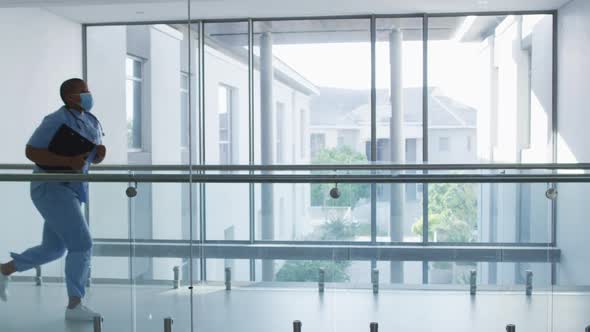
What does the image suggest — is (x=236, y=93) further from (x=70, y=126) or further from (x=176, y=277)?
(x=176, y=277)

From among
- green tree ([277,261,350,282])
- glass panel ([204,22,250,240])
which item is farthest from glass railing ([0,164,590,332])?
glass panel ([204,22,250,240])

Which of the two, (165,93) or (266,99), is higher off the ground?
(165,93)

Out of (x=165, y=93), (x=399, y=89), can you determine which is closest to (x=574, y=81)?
(x=399, y=89)

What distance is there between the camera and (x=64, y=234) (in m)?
3.26

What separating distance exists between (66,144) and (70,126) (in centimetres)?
8

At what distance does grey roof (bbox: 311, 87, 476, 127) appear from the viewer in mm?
8531

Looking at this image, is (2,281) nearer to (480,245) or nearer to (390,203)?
(390,203)

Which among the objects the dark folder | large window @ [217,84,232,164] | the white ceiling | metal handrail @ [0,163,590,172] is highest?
the white ceiling

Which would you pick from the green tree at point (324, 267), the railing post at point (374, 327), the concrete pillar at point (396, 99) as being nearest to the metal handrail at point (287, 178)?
the green tree at point (324, 267)

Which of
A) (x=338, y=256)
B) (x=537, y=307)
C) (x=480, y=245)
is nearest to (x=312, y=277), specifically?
(x=338, y=256)

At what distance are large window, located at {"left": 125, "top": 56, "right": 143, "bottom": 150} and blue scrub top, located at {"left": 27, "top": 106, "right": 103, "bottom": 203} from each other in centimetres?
562

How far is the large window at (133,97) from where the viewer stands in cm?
901

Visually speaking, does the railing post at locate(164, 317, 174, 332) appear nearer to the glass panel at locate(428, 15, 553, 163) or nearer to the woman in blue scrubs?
the woman in blue scrubs

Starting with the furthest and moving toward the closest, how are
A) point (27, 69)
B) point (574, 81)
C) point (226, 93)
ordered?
point (226, 93), point (574, 81), point (27, 69)
